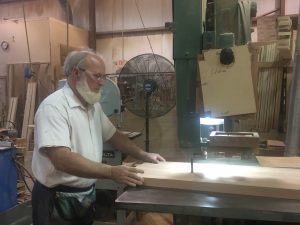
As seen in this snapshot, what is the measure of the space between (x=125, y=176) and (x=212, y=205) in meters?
0.34

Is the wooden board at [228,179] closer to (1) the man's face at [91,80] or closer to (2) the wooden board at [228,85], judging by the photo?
(2) the wooden board at [228,85]

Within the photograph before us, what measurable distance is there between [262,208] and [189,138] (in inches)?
16.1

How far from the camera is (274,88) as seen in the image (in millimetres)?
2850

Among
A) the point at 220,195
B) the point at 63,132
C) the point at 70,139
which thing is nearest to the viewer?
the point at 220,195

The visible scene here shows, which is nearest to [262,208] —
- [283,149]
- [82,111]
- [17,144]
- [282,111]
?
[82,111]

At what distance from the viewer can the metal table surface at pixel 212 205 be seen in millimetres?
994

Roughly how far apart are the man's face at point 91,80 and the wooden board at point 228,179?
1.38 ft

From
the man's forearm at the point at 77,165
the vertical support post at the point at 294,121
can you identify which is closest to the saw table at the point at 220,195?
the man's forearm at the point at 77,165

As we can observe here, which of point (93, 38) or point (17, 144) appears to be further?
point (93, 38)

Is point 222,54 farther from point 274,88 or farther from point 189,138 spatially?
point 274,88

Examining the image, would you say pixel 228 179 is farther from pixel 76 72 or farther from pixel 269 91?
pixel 269 91

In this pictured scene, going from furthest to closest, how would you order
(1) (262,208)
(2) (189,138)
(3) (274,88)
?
1. (3) (274,88)
2. (2) (189,138)
3. (1) (262,208)

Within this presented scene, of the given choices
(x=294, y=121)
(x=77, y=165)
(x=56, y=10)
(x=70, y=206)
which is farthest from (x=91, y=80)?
(x=56, y=10)

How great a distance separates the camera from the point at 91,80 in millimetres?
1553
